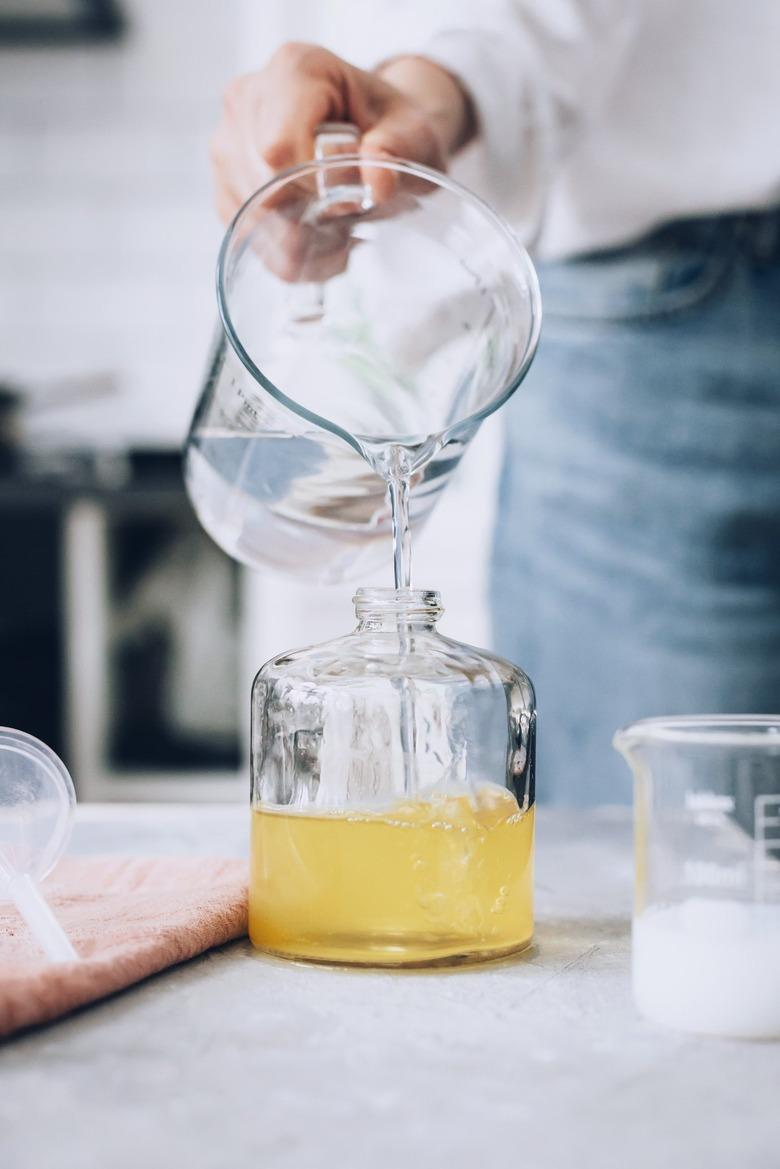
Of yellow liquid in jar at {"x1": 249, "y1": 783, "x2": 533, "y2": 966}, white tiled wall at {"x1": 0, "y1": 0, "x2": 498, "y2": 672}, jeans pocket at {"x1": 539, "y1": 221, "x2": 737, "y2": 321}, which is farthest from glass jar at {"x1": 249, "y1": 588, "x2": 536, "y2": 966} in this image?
white tiled wall at {"x1": 0, "y1": 0, "x2": 498, "y2": 672}

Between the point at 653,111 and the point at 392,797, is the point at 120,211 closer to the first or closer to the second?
the point at 653,111

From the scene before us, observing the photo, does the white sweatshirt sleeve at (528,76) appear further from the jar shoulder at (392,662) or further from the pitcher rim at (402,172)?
the jar shoulder at (392,662)

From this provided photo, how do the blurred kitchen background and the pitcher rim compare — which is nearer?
the pitcher rim

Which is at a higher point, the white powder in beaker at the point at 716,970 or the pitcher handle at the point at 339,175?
the pitcher handle at the point at 339,175

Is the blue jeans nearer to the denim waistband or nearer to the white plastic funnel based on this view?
the denim waistband

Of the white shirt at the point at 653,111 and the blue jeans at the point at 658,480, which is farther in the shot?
the blue jeans at the point at 658,480

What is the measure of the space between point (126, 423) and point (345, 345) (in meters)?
2.25

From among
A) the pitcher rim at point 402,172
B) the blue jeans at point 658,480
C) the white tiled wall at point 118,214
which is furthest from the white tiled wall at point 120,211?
the pitcher rim at point 402,172

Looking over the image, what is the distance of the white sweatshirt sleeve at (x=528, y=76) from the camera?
1036 mm

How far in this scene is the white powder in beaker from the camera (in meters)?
0.52

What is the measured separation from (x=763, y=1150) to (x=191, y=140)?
9.43ft

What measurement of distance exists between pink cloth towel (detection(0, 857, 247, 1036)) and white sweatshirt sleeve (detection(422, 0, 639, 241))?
1.92 ft

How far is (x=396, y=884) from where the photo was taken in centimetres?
63

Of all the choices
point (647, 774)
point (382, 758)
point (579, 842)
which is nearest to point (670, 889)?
point (647, 774)
